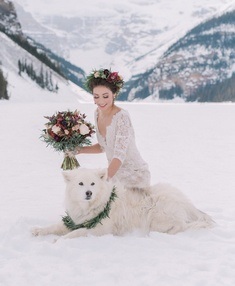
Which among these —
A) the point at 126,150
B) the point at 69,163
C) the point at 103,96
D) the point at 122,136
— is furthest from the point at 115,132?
the point at 69,163

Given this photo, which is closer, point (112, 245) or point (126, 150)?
point (112, 245)

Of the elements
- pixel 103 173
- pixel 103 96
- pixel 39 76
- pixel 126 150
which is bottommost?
pixel 103 173

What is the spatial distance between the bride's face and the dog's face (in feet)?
4.23

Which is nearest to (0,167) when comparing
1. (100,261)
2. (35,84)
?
(100,261)

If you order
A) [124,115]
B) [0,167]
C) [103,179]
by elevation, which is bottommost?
[0,167]

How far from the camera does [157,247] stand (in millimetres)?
6930

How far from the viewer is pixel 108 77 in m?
7.80

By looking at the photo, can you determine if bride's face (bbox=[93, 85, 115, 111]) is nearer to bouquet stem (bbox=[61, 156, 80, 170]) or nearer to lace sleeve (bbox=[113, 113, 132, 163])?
lace sleeve (bbox=[113, 113, 132, 163])

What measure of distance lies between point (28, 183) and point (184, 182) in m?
3.94

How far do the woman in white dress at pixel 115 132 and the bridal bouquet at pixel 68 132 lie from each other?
28 cm

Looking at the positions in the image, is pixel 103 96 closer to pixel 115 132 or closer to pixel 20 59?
pixel 115 132

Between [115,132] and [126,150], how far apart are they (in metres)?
0.36

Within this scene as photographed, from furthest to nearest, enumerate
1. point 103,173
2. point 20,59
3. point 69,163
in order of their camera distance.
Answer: point 20,59 → point 69,163 → point 103,173

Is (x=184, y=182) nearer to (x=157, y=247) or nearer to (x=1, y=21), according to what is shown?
(x=157, y=247)
